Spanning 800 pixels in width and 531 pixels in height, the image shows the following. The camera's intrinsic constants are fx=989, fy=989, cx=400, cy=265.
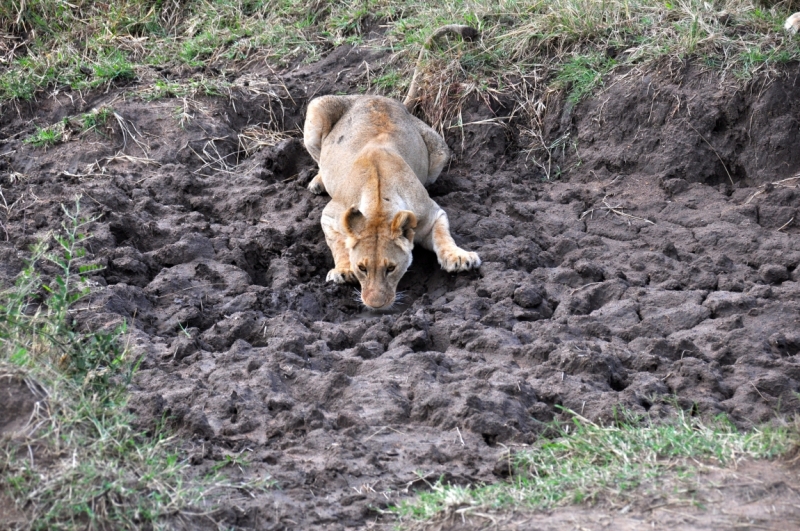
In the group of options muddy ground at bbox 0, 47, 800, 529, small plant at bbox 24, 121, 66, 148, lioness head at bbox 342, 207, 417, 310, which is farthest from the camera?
small plant at bbox 24, 121, 66, 148

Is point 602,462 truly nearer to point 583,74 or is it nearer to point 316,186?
point 316,186

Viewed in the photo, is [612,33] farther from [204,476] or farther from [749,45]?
[204,476]

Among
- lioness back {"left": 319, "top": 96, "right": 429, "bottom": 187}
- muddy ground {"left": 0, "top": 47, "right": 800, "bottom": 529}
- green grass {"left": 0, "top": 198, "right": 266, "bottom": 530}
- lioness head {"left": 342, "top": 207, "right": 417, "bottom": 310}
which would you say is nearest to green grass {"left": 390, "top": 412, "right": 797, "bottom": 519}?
muddy ground {"left": 0, "top": 47, "right": 800, "bottom": 529}

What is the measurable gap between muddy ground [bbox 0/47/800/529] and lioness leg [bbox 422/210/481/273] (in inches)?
3.7

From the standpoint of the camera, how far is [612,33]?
8375 millimetres

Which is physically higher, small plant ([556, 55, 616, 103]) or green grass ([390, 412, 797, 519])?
green grass ([390, 412, 797, 519])

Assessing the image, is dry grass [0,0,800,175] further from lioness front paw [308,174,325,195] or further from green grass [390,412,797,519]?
green grass [390,412,797,519]

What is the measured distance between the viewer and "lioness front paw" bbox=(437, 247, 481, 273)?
6605 mm

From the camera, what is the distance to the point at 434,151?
8047mm

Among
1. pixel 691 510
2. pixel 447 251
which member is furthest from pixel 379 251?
pixel 691 510

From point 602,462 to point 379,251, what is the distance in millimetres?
2756

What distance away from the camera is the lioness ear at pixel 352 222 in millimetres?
6562

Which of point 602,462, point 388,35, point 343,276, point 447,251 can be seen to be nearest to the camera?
point 602,462

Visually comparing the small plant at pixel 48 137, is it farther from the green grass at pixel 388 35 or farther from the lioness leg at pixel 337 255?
the lioness leg at pixel 337 255
